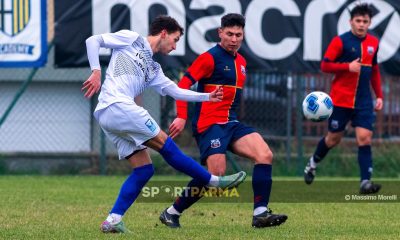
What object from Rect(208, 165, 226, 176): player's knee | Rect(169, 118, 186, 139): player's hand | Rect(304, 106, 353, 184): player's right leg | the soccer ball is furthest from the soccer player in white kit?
Rect(304, 106, 353, 184): player's right leg

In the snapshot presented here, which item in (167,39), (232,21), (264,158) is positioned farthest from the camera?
(232,21)

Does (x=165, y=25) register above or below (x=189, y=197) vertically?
above

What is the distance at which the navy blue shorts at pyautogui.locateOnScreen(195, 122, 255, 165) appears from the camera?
26.7 feet

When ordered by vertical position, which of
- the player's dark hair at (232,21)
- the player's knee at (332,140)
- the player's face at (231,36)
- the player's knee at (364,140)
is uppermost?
the player's dark hair at (232,21)

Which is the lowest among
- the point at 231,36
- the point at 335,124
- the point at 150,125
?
the point at 335,124

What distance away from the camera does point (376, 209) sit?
9359mm

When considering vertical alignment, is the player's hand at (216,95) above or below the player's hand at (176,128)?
above

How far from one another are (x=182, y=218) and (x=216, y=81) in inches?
48.7

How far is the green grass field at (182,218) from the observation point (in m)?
7.22

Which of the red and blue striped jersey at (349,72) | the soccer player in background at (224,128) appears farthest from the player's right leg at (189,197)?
the red and blue striped jersey at (349,72)

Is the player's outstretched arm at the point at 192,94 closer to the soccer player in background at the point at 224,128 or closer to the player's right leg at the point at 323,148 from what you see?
the soccer player in background at the point at 224,128

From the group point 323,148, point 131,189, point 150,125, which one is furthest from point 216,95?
point 323,148

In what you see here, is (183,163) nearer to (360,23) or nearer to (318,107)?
(318,107)

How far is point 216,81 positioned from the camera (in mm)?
8484
